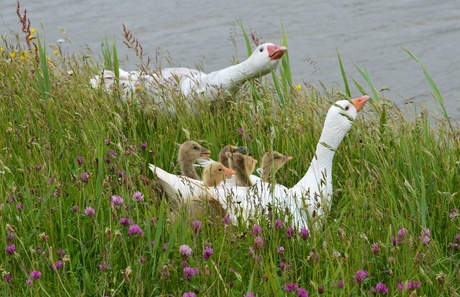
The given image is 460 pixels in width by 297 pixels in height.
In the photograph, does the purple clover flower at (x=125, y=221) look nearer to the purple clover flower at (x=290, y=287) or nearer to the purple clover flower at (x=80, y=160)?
the purple clover flower at (x=290, y=287)

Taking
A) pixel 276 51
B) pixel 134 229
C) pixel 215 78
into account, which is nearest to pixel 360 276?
pixel 134 229

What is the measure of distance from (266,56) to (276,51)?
7 cm

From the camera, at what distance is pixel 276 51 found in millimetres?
5836

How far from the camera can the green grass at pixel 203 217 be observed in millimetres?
3646

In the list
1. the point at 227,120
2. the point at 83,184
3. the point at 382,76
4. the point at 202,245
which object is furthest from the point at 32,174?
the point at 382,76

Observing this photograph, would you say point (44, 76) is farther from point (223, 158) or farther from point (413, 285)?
point (413, 285)

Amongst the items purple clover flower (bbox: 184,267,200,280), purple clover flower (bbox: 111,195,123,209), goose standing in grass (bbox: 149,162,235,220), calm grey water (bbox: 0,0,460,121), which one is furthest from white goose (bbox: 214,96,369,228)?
calm grey water (bbox: 0,0,460,121)

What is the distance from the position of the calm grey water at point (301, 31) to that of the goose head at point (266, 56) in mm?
3278

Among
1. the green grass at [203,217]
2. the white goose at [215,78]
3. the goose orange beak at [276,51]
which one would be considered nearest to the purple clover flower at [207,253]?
the green grass at [203,217]

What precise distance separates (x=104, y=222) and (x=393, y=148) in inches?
65.5

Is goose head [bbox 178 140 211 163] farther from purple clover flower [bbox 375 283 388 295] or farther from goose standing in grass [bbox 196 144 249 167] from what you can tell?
purple clover flower [bbox 375 283 388 295]

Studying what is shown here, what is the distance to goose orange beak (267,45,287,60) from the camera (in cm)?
584

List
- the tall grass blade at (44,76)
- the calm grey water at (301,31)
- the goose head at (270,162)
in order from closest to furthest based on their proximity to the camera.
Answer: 1. the goose head at (270,162)
2. the tall grass blade at (44,76)
3. the calm grey water at (301,31)

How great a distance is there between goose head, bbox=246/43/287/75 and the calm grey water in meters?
3.28
